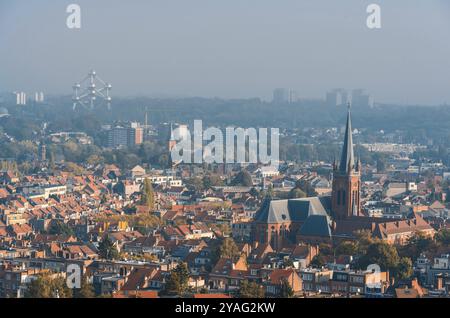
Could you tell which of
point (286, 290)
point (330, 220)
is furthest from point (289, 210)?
point (286, 290)

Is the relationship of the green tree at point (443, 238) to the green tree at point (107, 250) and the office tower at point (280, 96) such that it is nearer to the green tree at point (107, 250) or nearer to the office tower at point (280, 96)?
the green tree at point (107, 250)

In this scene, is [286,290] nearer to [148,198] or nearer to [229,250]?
[229,250]

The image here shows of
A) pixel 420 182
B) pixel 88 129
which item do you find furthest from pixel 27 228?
pixel 88 129

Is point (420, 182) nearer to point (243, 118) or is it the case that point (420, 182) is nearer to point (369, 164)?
point (369, 164)

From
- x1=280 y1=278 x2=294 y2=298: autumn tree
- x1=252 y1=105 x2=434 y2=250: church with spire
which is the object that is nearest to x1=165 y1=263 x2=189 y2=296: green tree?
x1=280 y1=278 x2=294 y2=298: autumn tree

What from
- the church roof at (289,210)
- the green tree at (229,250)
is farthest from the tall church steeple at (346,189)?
the green tree at (229,250)

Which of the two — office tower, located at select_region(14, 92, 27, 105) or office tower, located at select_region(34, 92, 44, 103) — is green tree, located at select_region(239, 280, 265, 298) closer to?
office tower, located at select_region(14, 92, 27, 105)
